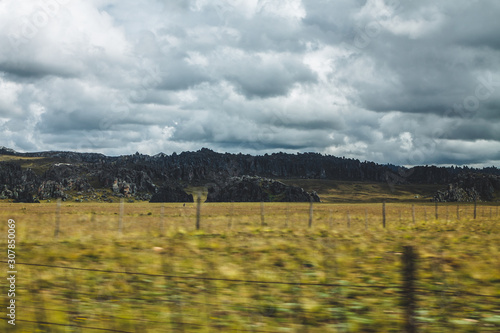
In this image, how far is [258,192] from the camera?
618 feet

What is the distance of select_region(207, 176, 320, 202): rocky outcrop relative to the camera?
18012 centimetres

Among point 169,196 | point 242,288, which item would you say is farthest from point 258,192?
point 242,288

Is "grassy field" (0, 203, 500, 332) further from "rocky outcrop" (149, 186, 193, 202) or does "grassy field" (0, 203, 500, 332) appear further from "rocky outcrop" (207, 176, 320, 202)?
"rocky outcrop" (149, 186, 193, 202)

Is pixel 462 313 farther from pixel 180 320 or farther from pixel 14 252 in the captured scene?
pixel 14 252

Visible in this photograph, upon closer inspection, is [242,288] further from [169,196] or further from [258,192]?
[169,196]

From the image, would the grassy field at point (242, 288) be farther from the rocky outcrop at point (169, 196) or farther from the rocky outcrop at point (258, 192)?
the rocky outcrop at point (169, 196)

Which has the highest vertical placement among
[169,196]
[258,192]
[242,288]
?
[242,288]

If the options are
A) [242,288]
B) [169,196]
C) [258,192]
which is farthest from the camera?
[258,192]

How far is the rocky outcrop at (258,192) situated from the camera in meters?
180

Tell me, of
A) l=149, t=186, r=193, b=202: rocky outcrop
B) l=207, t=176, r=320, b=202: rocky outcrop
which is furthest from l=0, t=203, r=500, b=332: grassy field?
l=149, t=186, r=193, b=202: rocky outcrop

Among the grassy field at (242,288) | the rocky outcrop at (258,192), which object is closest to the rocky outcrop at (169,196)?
the rocky outcrop at (258,192)

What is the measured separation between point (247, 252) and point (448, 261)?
5465 millimetres

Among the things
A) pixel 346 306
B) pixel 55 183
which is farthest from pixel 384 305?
pixel 55 183

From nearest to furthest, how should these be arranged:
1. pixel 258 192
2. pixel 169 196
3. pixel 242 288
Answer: pixel 242 288 → pixel 169 196 → pixel 258 192
